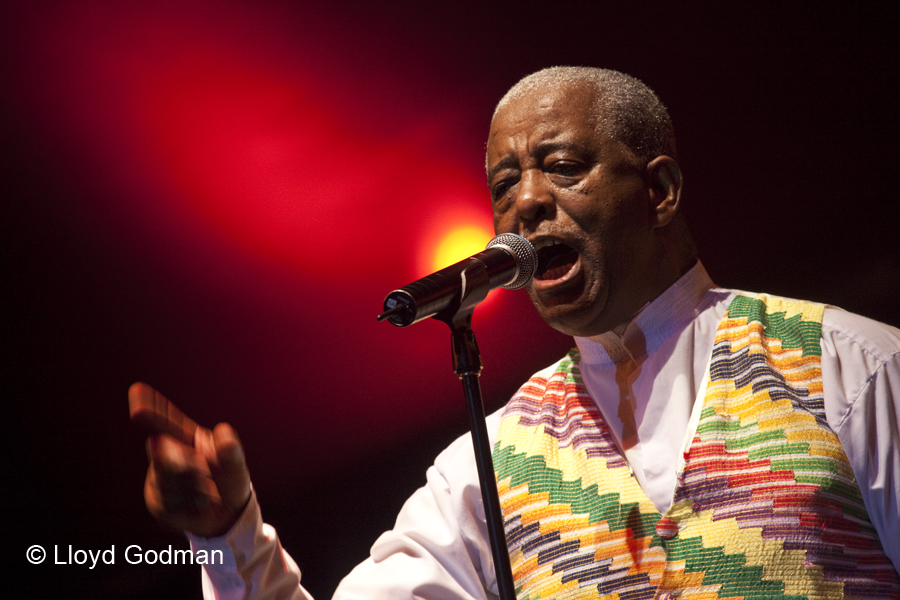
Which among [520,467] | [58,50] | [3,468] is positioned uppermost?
[58,50]

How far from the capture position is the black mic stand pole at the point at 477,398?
46.1 inches

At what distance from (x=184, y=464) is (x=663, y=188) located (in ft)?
4.94

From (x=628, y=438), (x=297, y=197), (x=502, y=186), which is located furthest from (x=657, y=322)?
(x=297, y=197)

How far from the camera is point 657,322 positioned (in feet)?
6.30

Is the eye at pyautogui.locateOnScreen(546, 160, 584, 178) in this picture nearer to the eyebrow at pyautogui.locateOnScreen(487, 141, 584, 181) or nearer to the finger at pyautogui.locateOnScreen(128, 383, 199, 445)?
the eyebrow at pyautogui.locateOnScreen(487, 141, 584, 181)

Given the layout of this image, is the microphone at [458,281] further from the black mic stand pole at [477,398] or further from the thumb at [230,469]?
the thumb at [230,469]

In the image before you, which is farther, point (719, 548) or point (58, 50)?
point (58, 50)

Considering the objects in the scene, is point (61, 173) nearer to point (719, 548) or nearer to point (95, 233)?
point (95, 233)

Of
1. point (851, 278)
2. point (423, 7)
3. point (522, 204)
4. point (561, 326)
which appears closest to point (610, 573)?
point (561, 326)

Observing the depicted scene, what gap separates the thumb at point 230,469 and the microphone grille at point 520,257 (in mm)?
605

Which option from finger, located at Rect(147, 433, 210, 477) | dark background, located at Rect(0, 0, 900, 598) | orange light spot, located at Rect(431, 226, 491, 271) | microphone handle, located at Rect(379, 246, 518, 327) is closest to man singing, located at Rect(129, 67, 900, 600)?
finger, located at Rect(147, 433, 210, 477)

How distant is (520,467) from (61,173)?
197cm

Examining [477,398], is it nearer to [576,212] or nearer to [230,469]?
[230,469]

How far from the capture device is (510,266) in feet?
4.58
